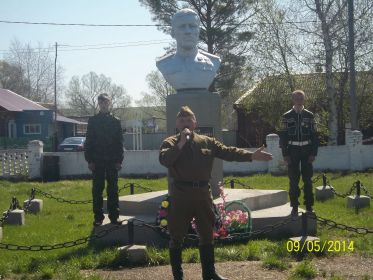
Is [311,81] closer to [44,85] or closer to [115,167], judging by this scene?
[115,167]

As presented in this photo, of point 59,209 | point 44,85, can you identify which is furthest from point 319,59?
point 44,85

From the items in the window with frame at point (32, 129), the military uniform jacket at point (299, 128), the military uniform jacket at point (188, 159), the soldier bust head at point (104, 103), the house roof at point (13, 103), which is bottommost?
the military uniform jacket at point (188, 159)

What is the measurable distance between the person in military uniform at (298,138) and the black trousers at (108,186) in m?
2.42

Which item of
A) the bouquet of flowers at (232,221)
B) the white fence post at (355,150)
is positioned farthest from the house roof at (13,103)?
the bouquet of flowers at (232,221)

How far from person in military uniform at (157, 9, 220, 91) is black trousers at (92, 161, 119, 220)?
7.22ft

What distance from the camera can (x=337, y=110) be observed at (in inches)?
920

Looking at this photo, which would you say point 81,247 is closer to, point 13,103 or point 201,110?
point 201,110

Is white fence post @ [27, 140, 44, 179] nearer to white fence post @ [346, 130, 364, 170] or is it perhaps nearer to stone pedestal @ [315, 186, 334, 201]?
white fence post @ [346, 130, 364, 170]

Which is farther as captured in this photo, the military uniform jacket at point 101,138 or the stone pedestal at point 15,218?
the stone pedestal at point 15,218

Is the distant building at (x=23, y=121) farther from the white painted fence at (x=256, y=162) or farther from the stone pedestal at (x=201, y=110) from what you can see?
the stone pedestal at (x=201, y=110)

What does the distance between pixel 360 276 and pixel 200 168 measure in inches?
82.1

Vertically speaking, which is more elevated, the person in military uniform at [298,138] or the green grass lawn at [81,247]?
the person in military uniform at [298,138]

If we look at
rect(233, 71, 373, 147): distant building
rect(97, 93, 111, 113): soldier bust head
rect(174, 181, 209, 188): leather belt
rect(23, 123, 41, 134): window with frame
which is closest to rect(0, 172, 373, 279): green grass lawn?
rect(174, 181, 209, 188): leather belt

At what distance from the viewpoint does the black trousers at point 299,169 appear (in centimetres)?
759
